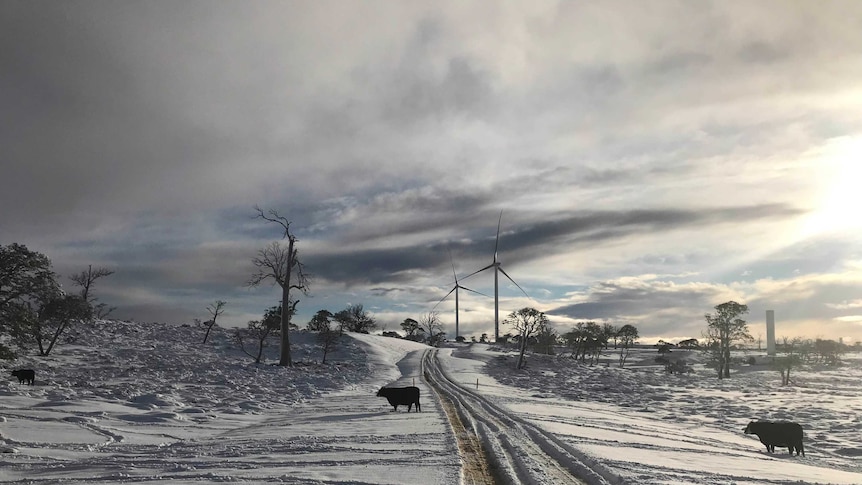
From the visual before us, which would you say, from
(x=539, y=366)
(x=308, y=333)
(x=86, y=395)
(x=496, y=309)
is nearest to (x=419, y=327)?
(x=496, y=309)

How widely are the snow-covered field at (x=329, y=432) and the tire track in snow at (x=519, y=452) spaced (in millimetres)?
88

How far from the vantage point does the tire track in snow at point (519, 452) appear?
37.5 feet

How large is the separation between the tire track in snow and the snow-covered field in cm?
9

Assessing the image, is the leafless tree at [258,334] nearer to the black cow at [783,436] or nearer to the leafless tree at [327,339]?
the leafless tree at [327,339]

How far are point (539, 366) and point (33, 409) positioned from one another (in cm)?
5996

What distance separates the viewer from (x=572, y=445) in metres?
15.5

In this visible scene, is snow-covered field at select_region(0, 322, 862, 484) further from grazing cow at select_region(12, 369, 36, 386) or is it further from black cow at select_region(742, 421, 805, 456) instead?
grazing cow at select_region(12, 369, 36, 386)

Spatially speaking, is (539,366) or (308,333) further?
(308,333)

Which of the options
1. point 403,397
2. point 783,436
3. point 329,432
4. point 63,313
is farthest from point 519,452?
point 63,313

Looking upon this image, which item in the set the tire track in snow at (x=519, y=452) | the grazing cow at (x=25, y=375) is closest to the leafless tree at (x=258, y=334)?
the grazing cow at (x=25, y=375)

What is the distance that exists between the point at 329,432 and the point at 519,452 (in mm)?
6634

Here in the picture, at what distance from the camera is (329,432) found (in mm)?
17922

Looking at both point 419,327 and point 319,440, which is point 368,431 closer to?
point 319,440

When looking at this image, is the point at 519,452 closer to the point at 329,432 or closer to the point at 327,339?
the point at 329,432
